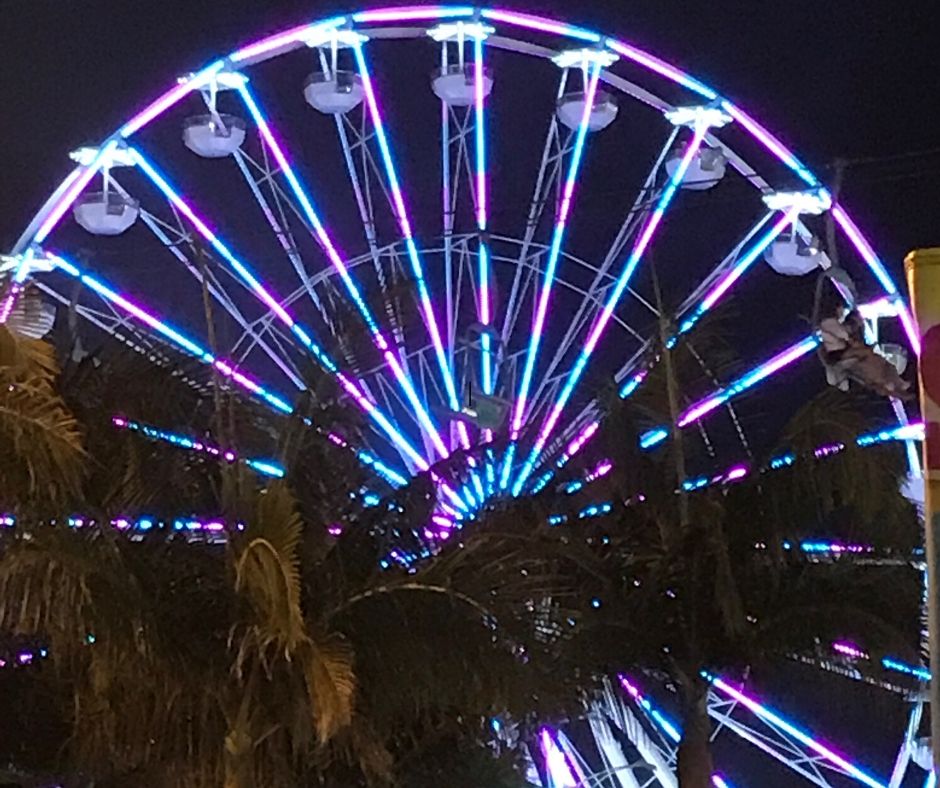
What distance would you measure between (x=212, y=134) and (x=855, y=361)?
4.43 m

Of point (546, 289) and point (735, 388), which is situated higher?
point (546, 289)

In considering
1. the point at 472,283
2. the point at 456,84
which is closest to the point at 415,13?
the point at 456,84

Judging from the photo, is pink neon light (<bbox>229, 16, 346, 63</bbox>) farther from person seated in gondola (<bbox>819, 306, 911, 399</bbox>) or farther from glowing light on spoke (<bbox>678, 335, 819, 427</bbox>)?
person seated in gondola (<bbox>819, 306, 911, 399</bbox>)

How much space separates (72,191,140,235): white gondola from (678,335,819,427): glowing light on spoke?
11.3 ft

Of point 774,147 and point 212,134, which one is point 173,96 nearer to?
point 212,134

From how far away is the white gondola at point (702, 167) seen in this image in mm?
9117

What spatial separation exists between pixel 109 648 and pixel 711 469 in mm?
2787

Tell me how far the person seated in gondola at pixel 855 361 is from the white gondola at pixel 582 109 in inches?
132

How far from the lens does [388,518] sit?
617 centimetres

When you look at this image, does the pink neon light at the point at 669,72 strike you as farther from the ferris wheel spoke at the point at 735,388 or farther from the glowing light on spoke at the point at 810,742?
the glowing light on spoke at the point at 810,742

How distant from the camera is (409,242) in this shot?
29.5ft

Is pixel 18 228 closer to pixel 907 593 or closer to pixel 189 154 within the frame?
pixel 189 154


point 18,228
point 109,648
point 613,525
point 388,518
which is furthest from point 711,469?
point 18,228

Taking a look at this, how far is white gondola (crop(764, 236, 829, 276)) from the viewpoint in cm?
894
